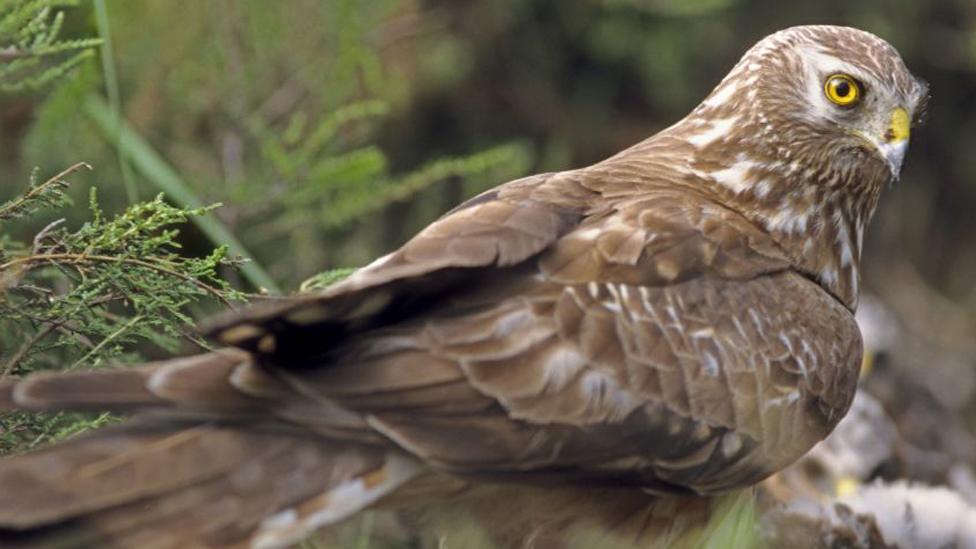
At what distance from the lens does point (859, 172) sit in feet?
13.4

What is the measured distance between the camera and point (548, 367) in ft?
10.6

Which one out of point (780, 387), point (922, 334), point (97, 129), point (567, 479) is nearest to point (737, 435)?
point (780, 387)

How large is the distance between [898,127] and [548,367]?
1.32 meters

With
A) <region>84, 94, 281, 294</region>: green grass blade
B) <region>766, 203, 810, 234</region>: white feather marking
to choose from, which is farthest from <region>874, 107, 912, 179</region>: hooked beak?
<region>84, 94, 281, 294</region>: green grass blade

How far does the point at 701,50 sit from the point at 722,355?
5.08 meters

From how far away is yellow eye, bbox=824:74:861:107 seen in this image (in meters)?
4.01

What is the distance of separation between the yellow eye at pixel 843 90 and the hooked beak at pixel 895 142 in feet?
0.35

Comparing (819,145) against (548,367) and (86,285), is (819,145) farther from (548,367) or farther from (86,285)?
(86,285)

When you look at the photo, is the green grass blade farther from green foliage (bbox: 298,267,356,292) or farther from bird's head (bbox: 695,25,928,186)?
bird's head (bbox: 695,25,928,186)

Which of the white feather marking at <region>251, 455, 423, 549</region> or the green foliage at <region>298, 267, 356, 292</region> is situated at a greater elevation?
the green foliage at <region>298, 267, 356, 292</region>

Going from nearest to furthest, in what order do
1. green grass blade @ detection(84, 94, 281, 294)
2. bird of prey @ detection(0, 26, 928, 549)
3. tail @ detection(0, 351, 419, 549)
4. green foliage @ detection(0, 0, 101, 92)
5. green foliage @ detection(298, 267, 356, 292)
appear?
1. tail @ detection(0, 351, 419, 549)
2. bird of prey @ detection(0, 26, 928, 549)
3. green foliage @ detection(0, 0, 101, 92)
4. green foliage @ detection(298, 267, 356, 292)
5. green grass blade @ detection(84, 94, 281, 294)

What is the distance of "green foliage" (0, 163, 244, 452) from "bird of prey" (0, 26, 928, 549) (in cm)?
50

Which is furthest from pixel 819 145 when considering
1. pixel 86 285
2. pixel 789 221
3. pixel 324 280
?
pixel 86 285

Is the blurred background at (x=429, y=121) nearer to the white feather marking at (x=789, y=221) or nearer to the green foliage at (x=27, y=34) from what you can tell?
the green foliage at (x=27, y=34)
